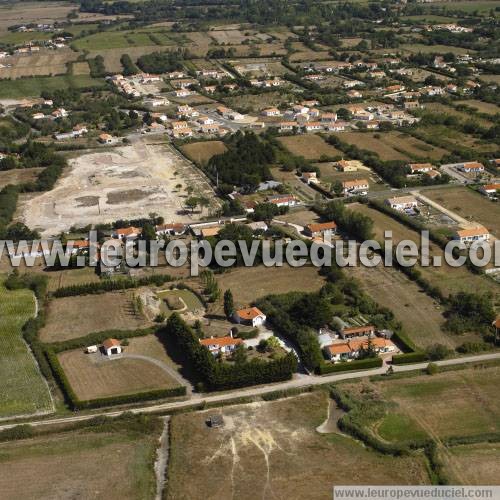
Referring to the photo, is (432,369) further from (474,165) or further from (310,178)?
(474,165)

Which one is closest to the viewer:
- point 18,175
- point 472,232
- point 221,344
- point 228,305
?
point 221,344

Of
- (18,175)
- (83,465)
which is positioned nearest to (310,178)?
(18,175)

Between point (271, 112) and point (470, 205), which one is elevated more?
point (470, 205)

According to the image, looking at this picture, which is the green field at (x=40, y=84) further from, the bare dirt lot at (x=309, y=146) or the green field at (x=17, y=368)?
the green field at (x=17, y=368)

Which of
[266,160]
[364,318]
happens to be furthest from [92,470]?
[266,160]

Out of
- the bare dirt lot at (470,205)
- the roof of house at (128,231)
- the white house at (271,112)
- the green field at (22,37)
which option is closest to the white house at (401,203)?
Result: the bare dirt lot at (470,205)

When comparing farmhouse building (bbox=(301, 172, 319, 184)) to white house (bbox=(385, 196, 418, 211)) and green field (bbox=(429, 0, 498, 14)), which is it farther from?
green field (bbox=(429, 0, 498, 14))

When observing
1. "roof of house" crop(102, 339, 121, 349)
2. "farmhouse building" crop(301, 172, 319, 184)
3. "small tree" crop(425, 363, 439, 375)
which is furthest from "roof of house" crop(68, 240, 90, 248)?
"small tree" crop(425, 363, 439, 375)
